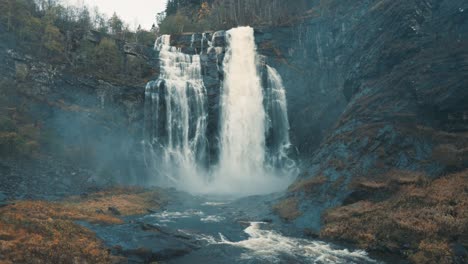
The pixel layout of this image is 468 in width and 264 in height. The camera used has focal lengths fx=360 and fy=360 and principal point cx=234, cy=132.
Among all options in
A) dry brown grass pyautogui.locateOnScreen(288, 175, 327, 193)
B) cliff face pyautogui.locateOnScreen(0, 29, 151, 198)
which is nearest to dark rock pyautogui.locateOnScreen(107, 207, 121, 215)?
cliff face pyautogui.locateOnScreen(0, 29, 151, 198)

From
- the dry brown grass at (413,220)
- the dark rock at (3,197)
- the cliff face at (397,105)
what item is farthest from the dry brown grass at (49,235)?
the cliff face at (397,105)

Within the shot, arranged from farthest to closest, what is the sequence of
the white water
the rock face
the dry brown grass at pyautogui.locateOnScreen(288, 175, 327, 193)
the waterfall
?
the waterfall
the dry brown grass at pyautogui.locateOnScreen(288, 175, 327, 193)
the rock face
the white water

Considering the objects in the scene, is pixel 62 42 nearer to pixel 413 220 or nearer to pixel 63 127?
pixel 63 127

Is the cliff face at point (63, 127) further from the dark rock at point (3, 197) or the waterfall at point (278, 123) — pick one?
the waterfall at point (278, 123)

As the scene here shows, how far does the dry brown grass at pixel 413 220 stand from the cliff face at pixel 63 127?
2778 cm

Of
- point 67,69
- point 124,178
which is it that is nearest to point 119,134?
point 124,178

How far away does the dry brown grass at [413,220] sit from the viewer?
2152 cm

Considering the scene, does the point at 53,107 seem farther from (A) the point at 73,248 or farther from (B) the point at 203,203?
(A) the point at 73,248

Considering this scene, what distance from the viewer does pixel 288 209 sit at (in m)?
33.2

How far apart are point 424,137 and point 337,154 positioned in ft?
27.6

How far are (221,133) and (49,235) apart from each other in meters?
39.0

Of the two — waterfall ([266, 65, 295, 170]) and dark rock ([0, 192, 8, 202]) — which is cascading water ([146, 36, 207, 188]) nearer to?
waterfall ([266, 65, 295, 170])

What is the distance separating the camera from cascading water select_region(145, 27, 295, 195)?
5481cm

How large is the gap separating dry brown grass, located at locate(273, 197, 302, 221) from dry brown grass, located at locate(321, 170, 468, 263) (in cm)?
337
